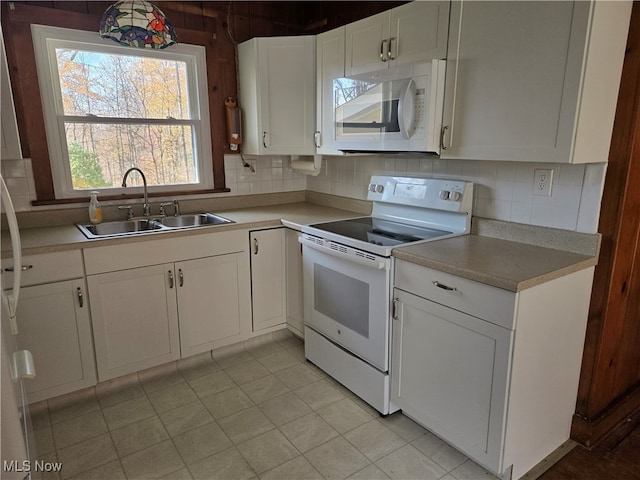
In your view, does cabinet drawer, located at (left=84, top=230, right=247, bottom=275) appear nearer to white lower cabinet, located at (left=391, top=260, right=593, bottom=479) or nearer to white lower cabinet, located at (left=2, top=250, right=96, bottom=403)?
white lower cabinet, located at (left=2, top=250, right=96, bottom=403)

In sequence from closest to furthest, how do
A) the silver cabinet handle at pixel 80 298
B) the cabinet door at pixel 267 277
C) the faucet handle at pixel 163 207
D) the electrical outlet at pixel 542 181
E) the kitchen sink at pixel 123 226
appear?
the electrical outlet at pixel 542 181 → the silver cabinet handle at pixel 80 298 → the kitchen sink at pixel 123 226 → the cabinet door at pixel 267 277 → the faucet handle at pixel 163 207

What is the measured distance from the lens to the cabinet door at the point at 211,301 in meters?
2.48

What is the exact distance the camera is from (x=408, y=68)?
2012 mm

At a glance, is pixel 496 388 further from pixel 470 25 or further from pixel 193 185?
pixel 193 185

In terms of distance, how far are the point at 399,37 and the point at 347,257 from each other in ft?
3.75

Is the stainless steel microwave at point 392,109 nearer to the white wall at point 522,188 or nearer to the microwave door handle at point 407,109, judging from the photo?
the microwave door handle at point 407,109

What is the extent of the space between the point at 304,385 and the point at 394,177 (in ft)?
4.44

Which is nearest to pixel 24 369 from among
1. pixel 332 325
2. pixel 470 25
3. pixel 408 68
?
pixel 332 325

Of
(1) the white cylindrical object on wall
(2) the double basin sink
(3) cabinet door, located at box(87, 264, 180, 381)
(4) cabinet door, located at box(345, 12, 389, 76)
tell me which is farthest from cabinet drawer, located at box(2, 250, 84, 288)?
(4) cabinet door, located at box(345, 12, 389, 76)

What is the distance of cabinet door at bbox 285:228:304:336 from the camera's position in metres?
2.71

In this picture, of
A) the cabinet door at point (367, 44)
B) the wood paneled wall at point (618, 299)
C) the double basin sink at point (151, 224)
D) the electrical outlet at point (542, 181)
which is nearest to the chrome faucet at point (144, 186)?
the double basin sink at point (151, 224)

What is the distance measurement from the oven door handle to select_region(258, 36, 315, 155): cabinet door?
75 centimetres

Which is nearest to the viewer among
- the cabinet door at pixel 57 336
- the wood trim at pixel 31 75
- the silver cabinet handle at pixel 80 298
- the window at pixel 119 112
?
the cabinet door at pixel 57 336

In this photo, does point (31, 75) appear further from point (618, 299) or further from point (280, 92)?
point (618, 299)
